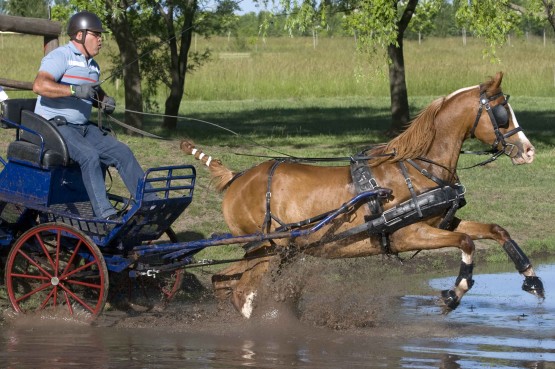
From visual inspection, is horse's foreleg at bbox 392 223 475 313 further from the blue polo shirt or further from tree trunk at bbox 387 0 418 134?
tree trunk at bbox 387 0 418 134

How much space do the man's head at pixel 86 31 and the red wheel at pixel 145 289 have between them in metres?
1.93

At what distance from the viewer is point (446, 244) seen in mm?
8711

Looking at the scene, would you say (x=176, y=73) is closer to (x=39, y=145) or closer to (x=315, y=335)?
(x=39, y=145)

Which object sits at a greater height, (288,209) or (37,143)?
(37,143)

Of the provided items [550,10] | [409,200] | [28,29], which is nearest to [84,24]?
[409,200]

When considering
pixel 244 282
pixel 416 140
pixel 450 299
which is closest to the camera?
pixel 450 299

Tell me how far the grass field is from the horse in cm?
78

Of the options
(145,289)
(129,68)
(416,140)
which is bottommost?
(145,289)

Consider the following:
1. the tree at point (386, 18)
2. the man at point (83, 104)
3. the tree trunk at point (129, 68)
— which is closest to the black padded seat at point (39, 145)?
the man at point (83, 104)

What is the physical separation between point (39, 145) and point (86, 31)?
1010 mm

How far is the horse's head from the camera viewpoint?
8828 millimetres

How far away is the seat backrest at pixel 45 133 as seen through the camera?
867 cm

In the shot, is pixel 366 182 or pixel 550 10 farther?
pixel 550 10

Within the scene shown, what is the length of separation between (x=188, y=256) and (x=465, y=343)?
249 centimetres
